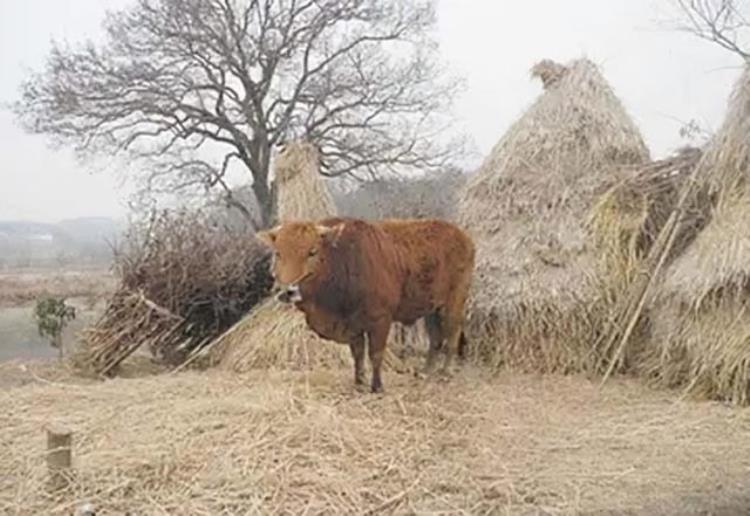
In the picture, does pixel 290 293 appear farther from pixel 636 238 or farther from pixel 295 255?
pixel 636 238

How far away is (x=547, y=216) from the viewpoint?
841cm

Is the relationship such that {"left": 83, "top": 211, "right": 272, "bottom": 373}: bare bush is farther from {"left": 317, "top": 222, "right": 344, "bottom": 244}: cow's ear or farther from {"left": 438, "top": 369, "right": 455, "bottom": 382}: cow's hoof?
{"left": 317, "top": 222, "right": 344, "bottom": 244}: cow's ear

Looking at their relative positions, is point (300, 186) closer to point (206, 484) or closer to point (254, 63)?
point (206, 484)

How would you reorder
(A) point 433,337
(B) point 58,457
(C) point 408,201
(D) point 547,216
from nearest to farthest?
(B) point 58,457 < (A) point 433,337 < (D) point 547,216 < (C) point 408,201

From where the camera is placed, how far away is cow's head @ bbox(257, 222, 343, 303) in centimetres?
573

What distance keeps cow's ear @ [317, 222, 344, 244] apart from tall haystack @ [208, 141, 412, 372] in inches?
39.6

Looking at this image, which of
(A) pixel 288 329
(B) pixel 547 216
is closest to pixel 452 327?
(A) pixel 288 329

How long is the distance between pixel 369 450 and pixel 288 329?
3.06 metres

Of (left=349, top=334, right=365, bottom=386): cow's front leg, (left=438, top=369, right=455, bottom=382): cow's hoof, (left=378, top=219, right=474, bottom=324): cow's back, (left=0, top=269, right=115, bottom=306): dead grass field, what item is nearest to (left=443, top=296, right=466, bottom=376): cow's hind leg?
(left=438, top=369, right=455, bottom=382): cow's hoof

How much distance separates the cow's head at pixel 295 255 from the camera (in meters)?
5.73

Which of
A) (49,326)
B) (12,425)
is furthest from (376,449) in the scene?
(49,326)

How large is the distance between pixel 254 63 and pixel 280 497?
55.7ft

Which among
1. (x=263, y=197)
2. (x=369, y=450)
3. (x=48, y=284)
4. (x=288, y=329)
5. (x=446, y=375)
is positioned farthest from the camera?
(x=263, y=197)

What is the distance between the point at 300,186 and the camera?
340 inches
